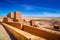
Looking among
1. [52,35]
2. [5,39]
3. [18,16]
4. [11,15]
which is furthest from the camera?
[11,15]

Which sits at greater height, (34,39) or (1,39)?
(34,39)

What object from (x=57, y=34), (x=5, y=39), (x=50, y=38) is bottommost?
(x=5, y=39)

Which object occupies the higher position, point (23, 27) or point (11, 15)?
point (11, 15)

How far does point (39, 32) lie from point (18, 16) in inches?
367

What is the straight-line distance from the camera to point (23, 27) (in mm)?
8414

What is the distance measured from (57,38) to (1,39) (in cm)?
301

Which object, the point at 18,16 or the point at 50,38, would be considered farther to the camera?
the point at 18,16

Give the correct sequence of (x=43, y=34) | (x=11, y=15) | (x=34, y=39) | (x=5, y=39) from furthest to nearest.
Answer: (x=11, y=15), (x=5, y=39), (x=43, y=34), (x=34, y=39)

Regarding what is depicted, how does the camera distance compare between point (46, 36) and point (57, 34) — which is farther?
point (46, 36)

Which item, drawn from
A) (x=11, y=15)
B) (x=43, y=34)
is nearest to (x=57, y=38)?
(x=43, y=34)

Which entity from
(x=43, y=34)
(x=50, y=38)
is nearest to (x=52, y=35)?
(x=50, y=38)

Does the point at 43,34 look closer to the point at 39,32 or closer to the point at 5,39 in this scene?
the point at 39,32

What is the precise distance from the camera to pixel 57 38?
3791 mm

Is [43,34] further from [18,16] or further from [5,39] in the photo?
[18,16]
